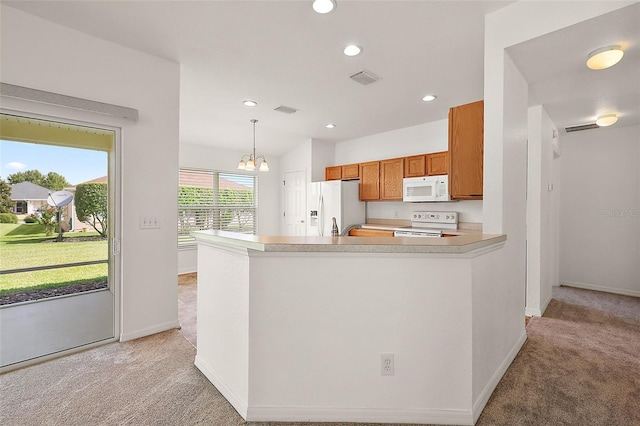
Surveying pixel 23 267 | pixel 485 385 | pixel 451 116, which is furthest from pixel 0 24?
A: pixel 485 385

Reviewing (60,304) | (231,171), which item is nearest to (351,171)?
(231,171)

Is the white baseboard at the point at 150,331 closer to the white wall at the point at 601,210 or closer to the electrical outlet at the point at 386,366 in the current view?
the electrical outlet at the point at 386,366

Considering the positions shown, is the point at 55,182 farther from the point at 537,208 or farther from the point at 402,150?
the point at 537,208

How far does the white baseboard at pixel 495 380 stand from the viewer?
1763 millimetres

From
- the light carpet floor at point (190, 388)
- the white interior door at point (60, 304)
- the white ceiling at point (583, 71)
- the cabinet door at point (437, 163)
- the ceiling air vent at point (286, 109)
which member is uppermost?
the ceiling air vent at point (286, 109)

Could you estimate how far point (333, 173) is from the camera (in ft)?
19.4

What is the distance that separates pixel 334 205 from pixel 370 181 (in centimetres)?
78

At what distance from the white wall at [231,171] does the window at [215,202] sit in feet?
0.41

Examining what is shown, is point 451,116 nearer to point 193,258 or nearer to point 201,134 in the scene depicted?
point 201,134

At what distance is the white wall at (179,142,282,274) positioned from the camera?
18.1 feet

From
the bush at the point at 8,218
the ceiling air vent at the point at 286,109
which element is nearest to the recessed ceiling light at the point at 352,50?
the ceiling air vent at the point at 286,109

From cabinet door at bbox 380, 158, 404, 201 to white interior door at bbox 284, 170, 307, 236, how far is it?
64.4 inches

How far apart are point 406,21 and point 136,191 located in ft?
8.94

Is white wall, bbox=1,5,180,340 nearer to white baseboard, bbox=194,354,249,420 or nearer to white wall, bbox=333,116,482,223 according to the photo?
white baseboard, bbox=194,354,249,420
